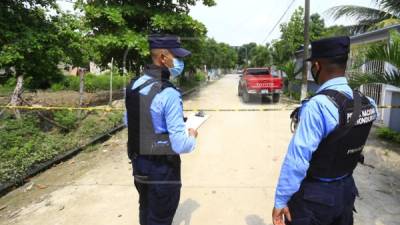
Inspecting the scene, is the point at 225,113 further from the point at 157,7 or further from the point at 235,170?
the point at 235,170

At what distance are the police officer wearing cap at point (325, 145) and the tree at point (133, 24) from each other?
11091 millimetres

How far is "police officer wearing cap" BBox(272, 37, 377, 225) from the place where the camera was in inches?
79.5

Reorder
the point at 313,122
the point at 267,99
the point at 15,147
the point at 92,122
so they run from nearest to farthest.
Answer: the point at 313,122 < the point at 15,147 < the point at 92,122 < the point at 267,99

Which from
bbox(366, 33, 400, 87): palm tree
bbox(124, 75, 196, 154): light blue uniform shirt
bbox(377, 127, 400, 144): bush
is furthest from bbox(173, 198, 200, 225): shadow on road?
bbox(377, 127, 400, 144): bush

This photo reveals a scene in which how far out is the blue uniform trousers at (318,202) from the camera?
2115 millimetres

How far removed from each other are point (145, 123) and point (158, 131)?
0.36 ft

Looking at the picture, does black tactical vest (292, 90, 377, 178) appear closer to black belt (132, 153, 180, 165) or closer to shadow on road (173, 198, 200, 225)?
black belt (132, 153, 180, 165)

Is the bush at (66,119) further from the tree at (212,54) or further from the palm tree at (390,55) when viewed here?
the tree at (212,54)

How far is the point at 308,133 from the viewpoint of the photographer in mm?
2025

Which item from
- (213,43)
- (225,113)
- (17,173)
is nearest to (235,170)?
(17,173)

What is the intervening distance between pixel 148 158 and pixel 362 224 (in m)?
2.79

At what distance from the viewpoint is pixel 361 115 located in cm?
208

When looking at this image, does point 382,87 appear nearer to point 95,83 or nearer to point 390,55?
point 390,55

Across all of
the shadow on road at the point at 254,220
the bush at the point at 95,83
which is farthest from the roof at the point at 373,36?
the bush at the point at 95,83
